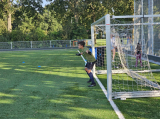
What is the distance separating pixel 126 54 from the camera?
12898mm

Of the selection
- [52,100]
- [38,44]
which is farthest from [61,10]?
[52,100]

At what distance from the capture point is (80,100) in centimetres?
571

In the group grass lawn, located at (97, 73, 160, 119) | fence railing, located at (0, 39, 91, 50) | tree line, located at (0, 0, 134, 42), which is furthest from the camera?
tree line, located at (0, 0, 134, 42)

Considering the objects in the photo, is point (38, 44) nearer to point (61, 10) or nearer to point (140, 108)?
point (61, 10)

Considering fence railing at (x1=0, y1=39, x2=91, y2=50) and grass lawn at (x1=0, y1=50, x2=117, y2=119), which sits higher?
fence railing at (x1=0, y1=39, x2=91, y2=50)

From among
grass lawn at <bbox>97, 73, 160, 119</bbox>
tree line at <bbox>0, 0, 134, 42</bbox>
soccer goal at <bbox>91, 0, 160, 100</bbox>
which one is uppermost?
tree line at <bbox>0, 0, 134, 42</bbox>

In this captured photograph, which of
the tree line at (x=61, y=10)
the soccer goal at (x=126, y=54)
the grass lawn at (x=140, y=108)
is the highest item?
the tree line at (x=61, y=10)

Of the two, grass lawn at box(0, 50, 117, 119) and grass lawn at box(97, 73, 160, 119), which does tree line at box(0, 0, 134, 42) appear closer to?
grass lawn at box(0, 50, 117, 119)

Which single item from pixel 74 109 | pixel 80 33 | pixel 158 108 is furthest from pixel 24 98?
pixel 80 33

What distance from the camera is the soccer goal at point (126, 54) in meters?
5.87

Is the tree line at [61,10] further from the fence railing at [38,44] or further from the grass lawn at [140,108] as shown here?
the grass lawn at [140,108]

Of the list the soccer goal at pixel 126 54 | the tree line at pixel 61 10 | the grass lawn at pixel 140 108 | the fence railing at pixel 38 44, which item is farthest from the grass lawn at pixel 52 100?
the tree line at pixel 61 10

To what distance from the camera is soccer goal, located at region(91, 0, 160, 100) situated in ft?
19.3

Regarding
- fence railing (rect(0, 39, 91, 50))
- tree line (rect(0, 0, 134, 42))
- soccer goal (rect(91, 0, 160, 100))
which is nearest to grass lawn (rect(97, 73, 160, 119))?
soccer goal (rect(91, 0, 160, 100))
